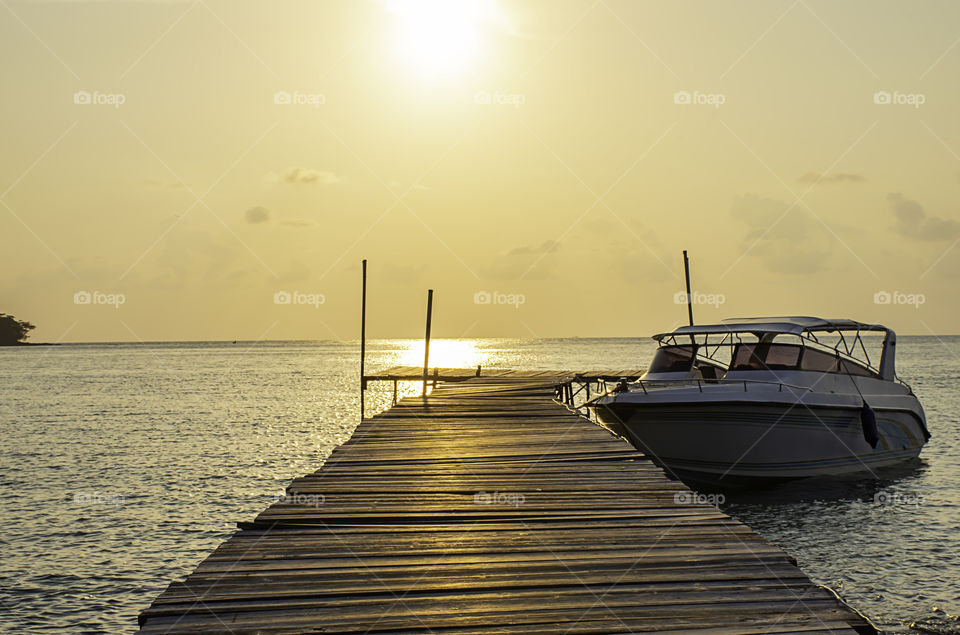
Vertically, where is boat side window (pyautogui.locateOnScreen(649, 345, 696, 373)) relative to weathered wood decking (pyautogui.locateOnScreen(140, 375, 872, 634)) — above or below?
above

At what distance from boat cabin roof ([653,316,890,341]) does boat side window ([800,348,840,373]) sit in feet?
1.59

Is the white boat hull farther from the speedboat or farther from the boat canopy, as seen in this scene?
the boat canopy

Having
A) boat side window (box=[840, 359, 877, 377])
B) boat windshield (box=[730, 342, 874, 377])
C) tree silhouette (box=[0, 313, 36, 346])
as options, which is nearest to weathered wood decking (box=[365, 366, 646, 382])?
boat windshield (box=[730, 342, 874, 377])

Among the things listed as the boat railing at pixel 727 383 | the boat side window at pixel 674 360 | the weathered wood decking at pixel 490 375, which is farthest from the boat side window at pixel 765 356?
the weathered wood decking at pixel 490 375

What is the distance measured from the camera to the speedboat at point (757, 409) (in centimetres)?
1491

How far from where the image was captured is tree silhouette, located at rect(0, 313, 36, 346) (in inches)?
7101

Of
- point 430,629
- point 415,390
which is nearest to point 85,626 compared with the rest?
point 430,629

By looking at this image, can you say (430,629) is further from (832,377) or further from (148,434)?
(148,434)

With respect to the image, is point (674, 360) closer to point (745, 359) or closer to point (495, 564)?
point (745, 359)

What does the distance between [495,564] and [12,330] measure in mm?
210586

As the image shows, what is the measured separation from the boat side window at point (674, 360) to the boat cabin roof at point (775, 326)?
41 cm

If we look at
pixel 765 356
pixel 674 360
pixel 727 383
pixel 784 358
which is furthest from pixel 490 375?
pixel 784 358

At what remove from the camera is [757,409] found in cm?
1476

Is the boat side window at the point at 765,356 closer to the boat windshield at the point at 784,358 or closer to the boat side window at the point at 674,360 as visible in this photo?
the boat windshield at the point at 784,358
